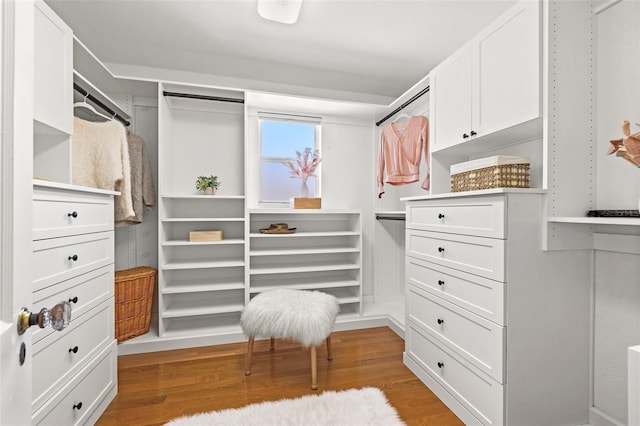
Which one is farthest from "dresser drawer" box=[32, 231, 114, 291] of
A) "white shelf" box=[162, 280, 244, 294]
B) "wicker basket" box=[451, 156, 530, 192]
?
"wicker basket" box=[451, 156, 530, 192]

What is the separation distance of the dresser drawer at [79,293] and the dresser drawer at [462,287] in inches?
74.9

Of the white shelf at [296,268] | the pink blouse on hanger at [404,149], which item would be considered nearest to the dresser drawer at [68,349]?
the white shelf at [296,268]

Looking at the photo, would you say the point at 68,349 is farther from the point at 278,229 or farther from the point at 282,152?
the point at 282,152

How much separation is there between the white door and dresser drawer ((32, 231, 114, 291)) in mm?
744

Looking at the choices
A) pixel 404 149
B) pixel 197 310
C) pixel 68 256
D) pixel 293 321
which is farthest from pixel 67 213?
pixel 404 149

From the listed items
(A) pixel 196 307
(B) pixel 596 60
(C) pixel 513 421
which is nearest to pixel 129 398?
(A) pixel 196 307

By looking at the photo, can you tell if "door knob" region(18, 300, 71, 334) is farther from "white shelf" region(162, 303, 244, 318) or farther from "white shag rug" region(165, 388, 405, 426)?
"white shelf" region(162, 303, 244, 318)

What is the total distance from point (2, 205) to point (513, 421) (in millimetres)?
1926

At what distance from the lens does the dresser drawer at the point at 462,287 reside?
4.59ft

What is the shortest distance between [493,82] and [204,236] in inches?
93.8

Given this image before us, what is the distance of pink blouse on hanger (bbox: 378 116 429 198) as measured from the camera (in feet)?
8.21

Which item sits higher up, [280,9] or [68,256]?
[280,9]

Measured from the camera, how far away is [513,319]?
1364 millimetres

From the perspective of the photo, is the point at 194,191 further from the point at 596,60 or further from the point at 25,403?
the point at 596,60
